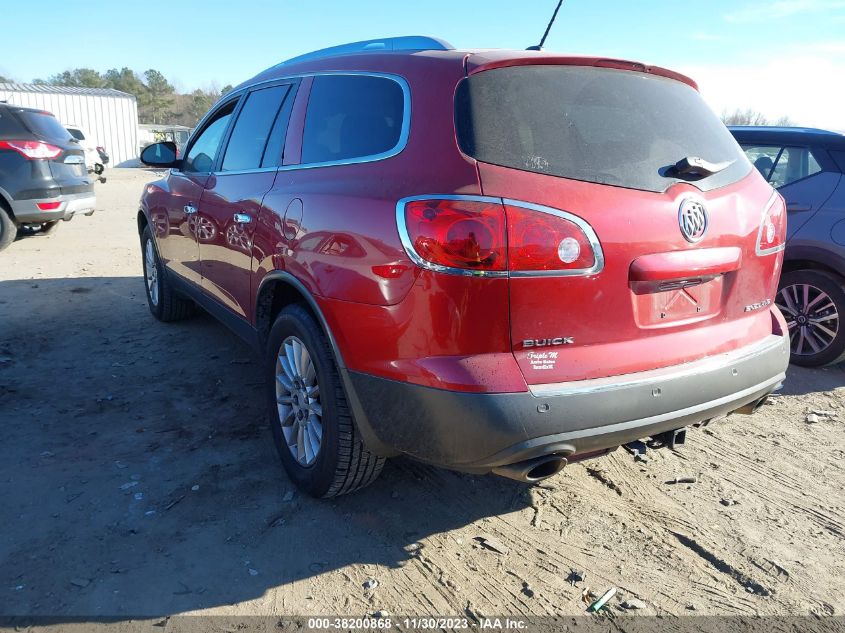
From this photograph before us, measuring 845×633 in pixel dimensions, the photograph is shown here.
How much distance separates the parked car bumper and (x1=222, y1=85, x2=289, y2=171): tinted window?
643 cm

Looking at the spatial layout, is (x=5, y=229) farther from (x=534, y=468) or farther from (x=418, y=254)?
(x=534, y=468)

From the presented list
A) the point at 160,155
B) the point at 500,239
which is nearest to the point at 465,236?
the point at 500,239

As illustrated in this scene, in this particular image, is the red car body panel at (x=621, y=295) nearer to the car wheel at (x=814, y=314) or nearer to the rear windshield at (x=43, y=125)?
the car wheel at (x=814, y=314)

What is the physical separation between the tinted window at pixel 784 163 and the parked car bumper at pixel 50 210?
873 cm

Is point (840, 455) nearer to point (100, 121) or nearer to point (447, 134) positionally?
point (447, 134)

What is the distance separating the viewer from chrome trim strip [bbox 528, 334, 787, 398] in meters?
2.13

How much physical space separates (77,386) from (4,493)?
1370 mm

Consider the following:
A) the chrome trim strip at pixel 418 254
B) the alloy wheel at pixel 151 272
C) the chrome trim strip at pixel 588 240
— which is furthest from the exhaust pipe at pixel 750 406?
the alloy wheel at pixel 151 272

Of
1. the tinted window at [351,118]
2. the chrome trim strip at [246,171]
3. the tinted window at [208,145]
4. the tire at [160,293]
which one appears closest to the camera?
the tinted window at [351,118]

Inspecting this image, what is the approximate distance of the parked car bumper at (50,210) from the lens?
29.2 ft

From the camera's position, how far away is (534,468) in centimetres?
222

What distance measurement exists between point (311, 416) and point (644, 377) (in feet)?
4.73

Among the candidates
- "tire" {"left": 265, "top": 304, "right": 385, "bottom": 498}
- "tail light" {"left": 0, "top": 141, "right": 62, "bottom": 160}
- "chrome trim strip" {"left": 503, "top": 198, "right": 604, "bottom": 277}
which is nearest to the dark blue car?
"chrome trim strip" {"left": 503, "top": 198, "right": 604, "bottom": 277}

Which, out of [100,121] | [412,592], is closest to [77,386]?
[412,592]
